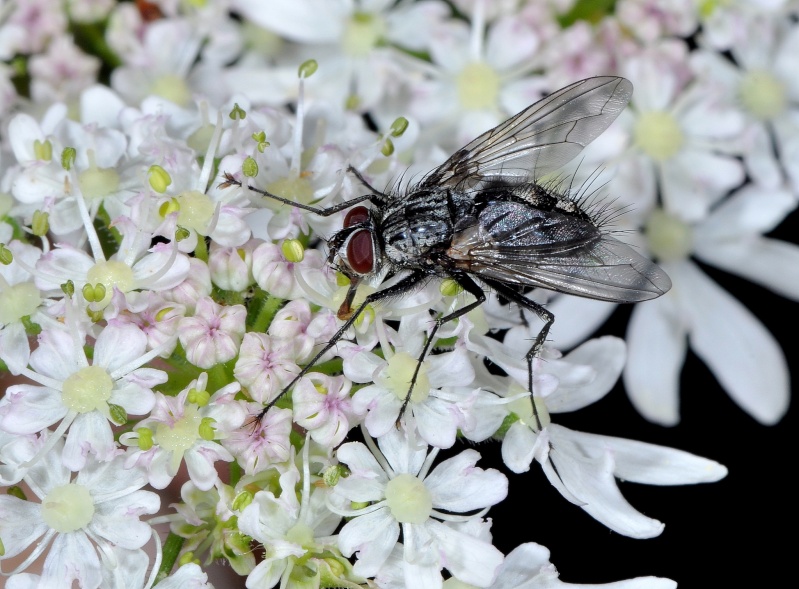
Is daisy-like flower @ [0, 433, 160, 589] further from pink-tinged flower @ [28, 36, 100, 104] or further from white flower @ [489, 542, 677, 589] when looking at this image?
pink-tinged flower @ [28, 36, 100, 104]

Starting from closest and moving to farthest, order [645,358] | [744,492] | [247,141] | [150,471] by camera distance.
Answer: [150,471]
[247,141]
[645,358]
[744,492]

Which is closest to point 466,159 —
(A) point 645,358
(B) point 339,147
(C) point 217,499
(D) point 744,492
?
(B) point 339,147

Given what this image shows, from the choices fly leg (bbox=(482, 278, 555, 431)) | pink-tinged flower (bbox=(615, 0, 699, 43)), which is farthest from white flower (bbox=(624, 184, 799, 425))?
fly leg (bbox=(482, 278, 555, 431))

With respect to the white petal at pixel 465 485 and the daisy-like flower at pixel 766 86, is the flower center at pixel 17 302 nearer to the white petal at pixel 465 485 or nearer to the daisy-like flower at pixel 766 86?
the white petal at pixel 465 485

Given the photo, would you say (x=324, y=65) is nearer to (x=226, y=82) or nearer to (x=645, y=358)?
(x=226, y=82)

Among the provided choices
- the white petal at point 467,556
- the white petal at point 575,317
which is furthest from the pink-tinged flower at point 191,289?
the white petal at point 575,317

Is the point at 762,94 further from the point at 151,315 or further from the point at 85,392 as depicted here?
the point at 85,392
